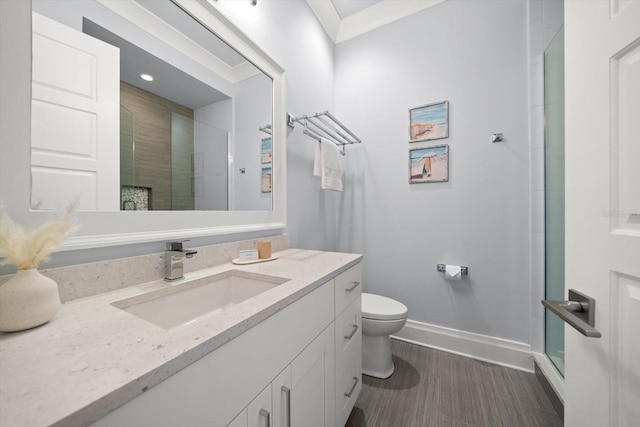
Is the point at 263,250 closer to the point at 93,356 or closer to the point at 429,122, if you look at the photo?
the point at 93,356

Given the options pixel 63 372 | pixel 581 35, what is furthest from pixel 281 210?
pixel 581 35

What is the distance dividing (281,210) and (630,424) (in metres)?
1.46

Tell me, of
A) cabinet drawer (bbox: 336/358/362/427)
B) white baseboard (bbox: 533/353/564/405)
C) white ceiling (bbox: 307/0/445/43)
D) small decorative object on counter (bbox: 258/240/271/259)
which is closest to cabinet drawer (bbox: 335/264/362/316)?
cabinet drawer (bbox: 336/358/362/427)

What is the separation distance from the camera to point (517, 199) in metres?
1.66

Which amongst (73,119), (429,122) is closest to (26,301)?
(73,119)

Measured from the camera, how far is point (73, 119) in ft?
2.38

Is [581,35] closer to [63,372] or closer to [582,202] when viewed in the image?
[582,202]

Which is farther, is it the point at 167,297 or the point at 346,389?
the point at 346,389

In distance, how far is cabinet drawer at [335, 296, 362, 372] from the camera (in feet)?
3.47

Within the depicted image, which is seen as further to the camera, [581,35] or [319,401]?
[319,401]

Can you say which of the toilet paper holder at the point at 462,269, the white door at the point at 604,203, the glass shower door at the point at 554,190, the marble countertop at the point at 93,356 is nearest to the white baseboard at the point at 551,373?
the glass shower door at the point at 554,190

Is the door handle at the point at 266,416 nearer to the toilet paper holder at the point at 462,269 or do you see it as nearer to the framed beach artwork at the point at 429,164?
the toilet paper holder at the point at 462,269

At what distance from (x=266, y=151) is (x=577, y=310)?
1.44 m

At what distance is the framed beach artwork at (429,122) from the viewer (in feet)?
6.07
